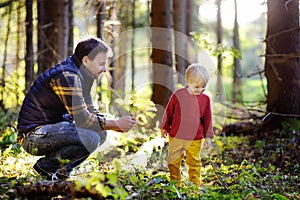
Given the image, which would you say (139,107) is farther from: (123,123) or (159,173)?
(123,123)

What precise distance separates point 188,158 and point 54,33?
7.56m

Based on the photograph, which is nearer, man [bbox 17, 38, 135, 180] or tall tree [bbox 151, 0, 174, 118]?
man [bbox 17, 38, 135, 180]

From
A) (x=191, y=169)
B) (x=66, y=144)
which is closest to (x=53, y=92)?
(x=66, y=144)

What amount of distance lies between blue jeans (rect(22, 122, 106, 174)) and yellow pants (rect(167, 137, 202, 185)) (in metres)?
1.24

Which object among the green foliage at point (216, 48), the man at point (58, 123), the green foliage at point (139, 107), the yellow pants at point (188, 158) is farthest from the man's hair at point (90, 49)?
the green foliage at point (216, 48)

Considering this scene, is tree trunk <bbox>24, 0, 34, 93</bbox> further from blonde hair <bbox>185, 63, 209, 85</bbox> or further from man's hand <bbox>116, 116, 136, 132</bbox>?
man's hand <bbox>116, 116, 136, 132</bbox>

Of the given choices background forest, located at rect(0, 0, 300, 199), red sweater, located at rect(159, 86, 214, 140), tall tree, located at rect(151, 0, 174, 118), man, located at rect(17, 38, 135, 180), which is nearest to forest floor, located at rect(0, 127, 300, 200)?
background forest, located at rect(0, 0, 300, 199)

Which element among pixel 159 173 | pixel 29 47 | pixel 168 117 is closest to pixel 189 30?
pixel 29 47

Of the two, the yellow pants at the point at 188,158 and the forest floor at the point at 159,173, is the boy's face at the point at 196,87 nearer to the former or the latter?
the yellow pants at the point at 188,158

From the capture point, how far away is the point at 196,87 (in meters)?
5.93

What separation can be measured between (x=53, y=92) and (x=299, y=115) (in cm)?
526

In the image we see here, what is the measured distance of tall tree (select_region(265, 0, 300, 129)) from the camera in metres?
8.61

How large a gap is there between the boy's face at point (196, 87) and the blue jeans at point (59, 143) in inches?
58.3

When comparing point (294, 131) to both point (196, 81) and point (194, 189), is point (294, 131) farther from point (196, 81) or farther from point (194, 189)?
point (194, 189)
